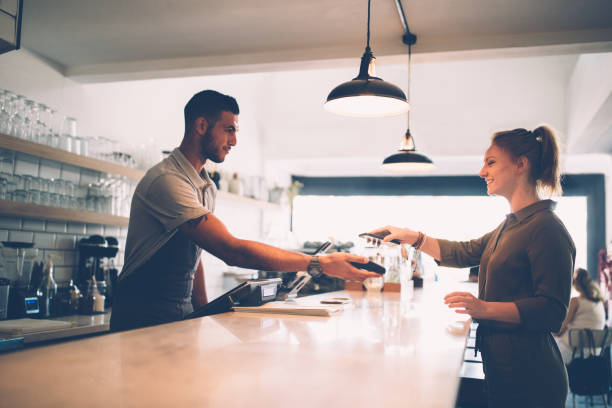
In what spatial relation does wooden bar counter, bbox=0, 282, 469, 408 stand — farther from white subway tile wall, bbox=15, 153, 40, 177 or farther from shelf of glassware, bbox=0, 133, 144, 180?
white subway tile wall, bbox=15, 153, 40, 177

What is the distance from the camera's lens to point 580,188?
6.59 meters

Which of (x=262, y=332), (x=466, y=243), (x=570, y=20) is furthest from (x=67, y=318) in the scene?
(x=570, y=20)

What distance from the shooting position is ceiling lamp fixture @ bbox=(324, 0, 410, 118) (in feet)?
6.79

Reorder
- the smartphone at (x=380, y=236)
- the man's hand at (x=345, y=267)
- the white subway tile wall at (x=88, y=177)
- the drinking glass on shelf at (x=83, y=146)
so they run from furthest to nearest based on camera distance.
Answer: the white subway tile wall at (x=88, y=177) → the drinking glass on shelf at (x=83, y=146) → the smartphone at (x=380, y=236) → the man's hand at (x=345, y=267)

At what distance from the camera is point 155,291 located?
1.87m

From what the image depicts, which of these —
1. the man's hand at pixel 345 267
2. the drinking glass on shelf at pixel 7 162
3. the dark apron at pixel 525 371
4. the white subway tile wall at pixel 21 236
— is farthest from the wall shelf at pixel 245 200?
the dark apron at pixel 525 371

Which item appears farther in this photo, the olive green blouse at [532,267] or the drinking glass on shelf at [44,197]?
the drinking glass on shelf at [44,197]

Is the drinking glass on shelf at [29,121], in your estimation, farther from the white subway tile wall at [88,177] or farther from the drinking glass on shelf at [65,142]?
the white subway tile wall at [88,177]

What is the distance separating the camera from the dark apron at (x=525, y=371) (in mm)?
1546

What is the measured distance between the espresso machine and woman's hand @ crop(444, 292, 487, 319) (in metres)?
2.42

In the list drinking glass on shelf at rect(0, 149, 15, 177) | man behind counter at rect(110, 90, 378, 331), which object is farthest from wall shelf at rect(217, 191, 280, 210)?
man behind counter at rect(110, 90, 378, 331)

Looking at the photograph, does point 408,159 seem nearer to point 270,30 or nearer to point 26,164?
point 270,30

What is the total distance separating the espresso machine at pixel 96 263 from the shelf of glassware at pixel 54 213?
0.15 m

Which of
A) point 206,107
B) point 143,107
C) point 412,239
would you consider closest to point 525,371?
point 412,239
